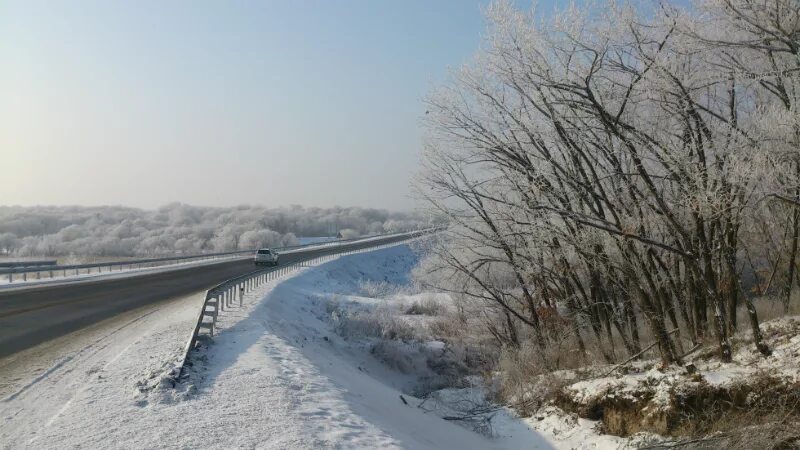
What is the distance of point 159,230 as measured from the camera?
375ft

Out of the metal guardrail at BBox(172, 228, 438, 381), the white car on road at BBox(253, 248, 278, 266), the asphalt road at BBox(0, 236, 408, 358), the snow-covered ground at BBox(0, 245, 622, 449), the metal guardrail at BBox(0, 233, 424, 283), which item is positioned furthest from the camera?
the white car on road at BBox(253, 248, 278, 266)

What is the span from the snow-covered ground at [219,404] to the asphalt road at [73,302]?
145 centimetres

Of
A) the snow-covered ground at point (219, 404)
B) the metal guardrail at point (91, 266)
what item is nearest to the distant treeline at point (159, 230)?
the metal guardrail at point (91, 266)

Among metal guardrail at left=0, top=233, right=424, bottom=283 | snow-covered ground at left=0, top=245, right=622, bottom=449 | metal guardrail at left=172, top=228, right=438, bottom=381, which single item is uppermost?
metal guardrail at left=0, top=233, right=424, bottom=283

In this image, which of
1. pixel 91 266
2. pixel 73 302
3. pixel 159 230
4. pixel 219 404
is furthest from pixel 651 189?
pixel 159 230

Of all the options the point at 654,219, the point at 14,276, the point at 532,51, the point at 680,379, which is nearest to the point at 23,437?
the point at 680,379

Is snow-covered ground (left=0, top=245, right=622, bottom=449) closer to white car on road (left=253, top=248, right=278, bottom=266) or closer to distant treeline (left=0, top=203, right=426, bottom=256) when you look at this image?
white car on road (left=253, top=248, right=278, bottom=266)

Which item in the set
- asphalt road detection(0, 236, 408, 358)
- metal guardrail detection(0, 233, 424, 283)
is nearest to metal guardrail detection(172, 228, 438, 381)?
asphalt road detection(0, 236, 408, 358)

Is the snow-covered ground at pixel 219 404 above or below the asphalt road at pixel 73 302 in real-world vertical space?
below

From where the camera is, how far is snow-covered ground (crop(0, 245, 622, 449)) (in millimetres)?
7801

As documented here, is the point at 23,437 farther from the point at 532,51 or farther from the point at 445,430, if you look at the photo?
the point at 532,51

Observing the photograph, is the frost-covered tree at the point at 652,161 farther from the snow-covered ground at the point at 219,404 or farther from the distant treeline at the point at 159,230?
the distant treeline at the point at 159,230

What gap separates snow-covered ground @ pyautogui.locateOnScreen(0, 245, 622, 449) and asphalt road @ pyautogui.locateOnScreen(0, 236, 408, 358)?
1454 mm

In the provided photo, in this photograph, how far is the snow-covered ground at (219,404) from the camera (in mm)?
7801
